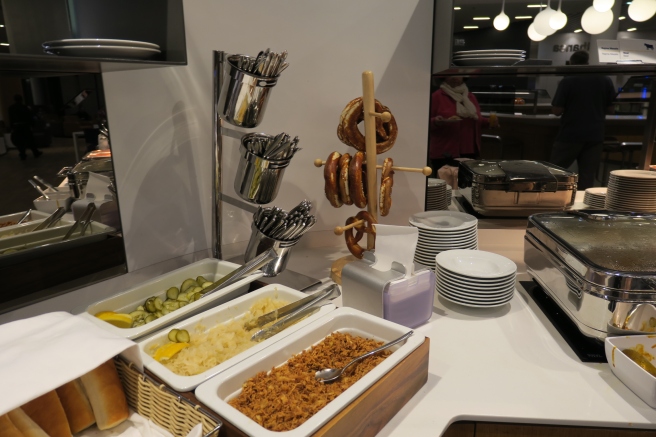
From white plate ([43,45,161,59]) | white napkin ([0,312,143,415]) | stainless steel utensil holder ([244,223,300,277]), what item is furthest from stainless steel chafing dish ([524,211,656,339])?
white plate ([43,45,161,59])

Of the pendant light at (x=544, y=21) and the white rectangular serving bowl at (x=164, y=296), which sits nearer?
the white rectangular serving bowl at (x=164, y=296)

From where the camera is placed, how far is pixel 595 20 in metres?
1.33

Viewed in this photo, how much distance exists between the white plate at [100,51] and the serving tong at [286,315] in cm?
55

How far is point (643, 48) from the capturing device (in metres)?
1.27

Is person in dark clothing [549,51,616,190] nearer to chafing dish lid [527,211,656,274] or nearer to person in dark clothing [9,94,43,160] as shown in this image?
chafing dish lid [527,211,656,274]

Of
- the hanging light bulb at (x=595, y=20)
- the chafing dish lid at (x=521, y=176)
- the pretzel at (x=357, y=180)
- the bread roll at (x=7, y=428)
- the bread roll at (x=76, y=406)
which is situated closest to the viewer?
the bread roll at (x=7, y=428)

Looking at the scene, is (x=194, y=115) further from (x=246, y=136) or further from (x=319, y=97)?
(x=319, y=97)

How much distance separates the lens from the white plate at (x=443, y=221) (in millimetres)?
1239

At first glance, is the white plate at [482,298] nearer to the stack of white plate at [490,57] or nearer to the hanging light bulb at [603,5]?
the stack of white plate at [490,57]

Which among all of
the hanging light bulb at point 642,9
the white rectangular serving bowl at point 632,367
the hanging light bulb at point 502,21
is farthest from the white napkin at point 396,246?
the hanging light bulb at point 642,9

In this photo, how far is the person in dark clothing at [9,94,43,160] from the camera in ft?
3.18

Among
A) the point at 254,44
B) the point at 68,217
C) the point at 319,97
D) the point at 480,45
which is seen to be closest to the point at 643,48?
the point at 480,45

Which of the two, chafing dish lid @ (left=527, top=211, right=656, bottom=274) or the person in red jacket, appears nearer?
chafing dish lid @ (left=527, top=211, right=656, bottom=274)

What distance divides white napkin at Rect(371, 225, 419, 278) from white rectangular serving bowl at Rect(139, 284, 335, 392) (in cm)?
17
